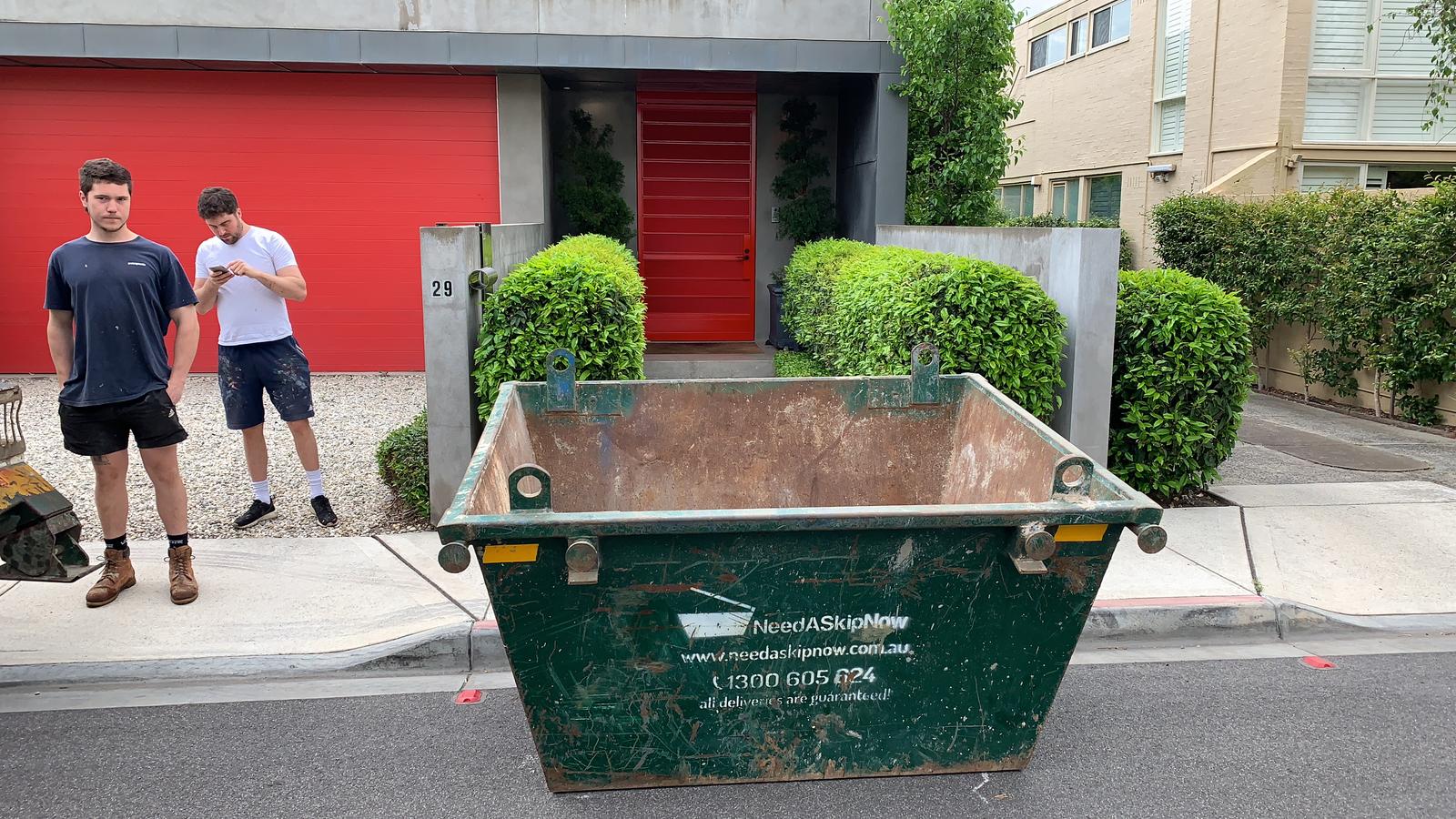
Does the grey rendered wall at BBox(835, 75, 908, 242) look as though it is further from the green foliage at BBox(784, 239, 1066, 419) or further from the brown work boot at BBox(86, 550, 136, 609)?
the brown work boot at BBox(86, 550, 136, 609)

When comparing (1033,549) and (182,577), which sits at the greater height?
(1033,549)

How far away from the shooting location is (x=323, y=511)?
6.77m

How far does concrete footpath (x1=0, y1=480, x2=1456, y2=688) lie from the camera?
4.83 m

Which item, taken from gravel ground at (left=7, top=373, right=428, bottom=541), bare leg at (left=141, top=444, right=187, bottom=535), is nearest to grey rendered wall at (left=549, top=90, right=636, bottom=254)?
gravel ground at (left=7, top=373, right=428, bottom=541)

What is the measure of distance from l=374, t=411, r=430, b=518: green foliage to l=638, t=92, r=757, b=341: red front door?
20.0 feet

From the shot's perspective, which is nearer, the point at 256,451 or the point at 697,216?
the point at 256,451

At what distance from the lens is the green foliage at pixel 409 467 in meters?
6.89

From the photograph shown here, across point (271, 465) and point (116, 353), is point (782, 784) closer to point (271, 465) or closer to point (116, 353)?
point (116, 353)

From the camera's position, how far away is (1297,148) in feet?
51.2

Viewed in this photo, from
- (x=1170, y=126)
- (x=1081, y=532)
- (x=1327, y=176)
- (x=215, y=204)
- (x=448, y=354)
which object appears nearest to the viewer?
(x=1081, y=532)

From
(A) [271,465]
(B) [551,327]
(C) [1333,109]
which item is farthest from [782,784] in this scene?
(C) [1333,109]

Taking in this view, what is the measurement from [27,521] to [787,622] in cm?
353

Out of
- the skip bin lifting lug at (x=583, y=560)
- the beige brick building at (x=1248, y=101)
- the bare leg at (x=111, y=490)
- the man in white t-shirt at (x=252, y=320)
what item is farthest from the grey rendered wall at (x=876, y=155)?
the skip bin lifting lug at (x=583, y=560)

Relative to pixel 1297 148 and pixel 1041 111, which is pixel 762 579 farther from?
pixel 1041 111
